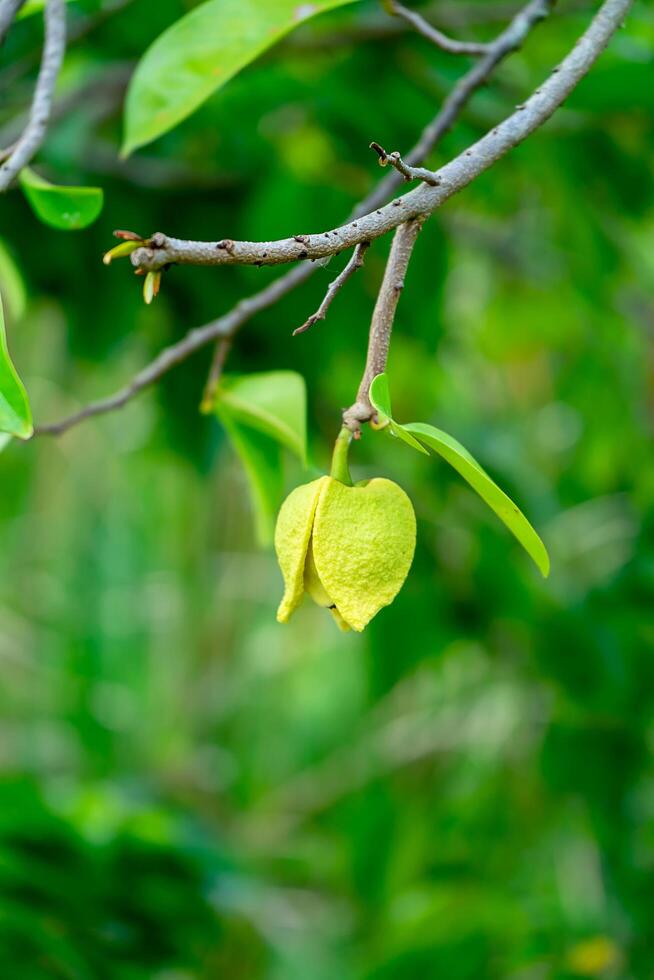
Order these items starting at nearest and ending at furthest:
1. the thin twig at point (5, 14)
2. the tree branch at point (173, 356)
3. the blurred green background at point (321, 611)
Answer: the thin twig at point (5, 14) < the tree branch at point (173, 356) < the blurred green background at point (321, 611)

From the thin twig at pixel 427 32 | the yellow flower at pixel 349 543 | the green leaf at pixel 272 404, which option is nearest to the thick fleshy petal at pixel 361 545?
the yellow flower at pixel 349 543

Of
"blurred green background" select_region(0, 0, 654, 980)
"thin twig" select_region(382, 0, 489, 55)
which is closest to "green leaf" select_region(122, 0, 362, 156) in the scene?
"thin twig" select_region(382, 0, 489, 55)

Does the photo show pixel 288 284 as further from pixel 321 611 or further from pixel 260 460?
pixel 321 611

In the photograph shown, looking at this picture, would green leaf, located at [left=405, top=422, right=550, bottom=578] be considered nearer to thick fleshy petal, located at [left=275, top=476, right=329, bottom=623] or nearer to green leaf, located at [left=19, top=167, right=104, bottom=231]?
thick fleshy petal, located at [left=275, top=476, right=329, bottom=623]

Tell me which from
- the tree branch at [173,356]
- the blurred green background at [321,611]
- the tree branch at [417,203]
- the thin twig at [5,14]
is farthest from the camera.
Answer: the blurred green background at [321,611]

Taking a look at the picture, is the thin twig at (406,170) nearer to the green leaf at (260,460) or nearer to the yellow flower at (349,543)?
the yellow flower at (349,543)

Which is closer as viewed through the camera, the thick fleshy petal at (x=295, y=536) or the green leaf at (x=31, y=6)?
the thick fleshy petal at (x=295, y=536)

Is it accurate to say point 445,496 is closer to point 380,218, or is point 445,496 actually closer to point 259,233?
point 259,233
